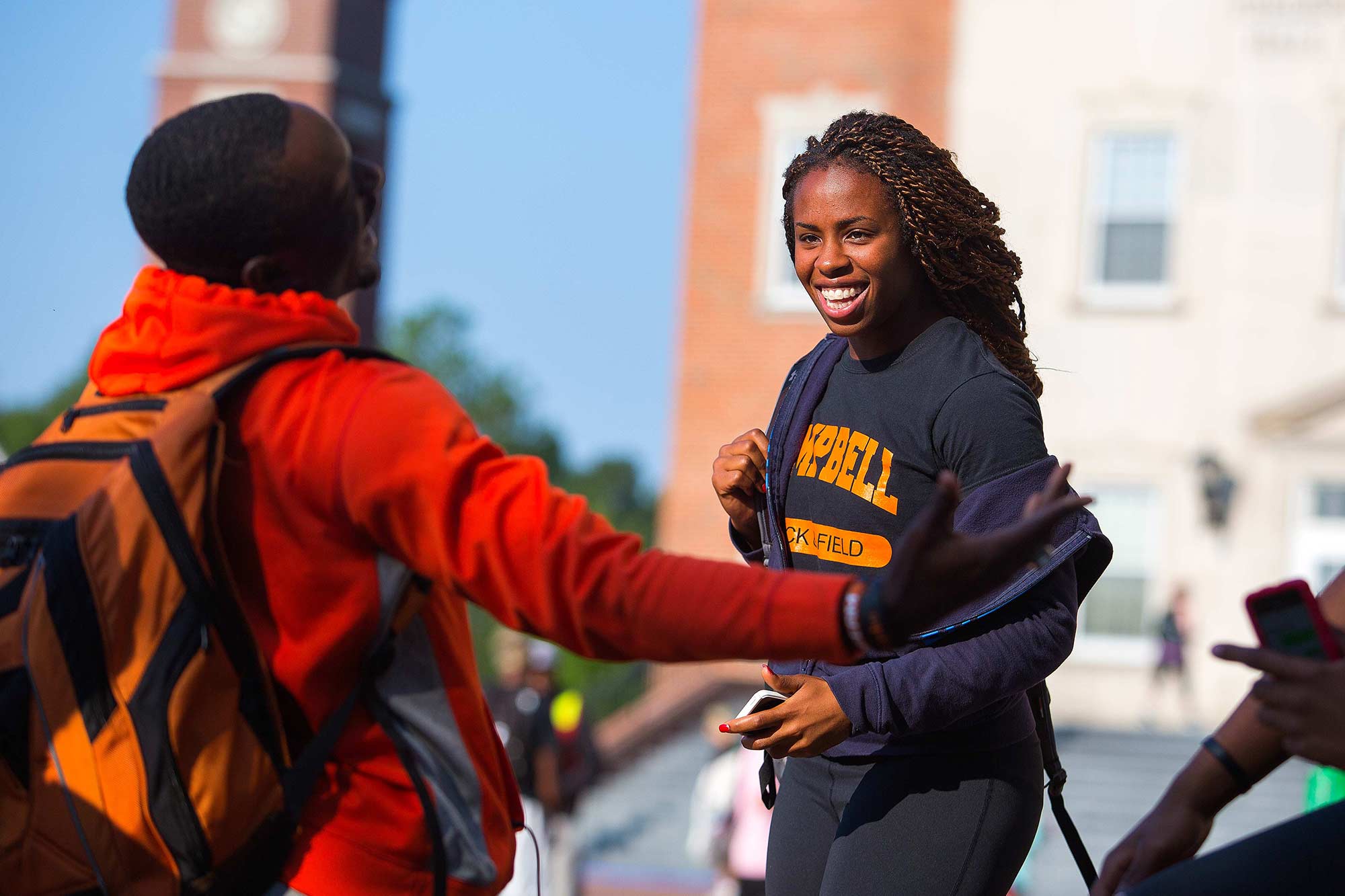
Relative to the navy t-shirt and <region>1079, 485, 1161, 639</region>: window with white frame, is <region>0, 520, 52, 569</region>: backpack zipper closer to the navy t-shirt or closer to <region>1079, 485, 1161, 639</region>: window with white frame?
the navy t-shirt

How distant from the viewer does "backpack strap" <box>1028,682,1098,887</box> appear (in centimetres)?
274

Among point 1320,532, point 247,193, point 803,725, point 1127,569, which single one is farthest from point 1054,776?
point 1320,532

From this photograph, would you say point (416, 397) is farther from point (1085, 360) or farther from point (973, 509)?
point (1085, 360)

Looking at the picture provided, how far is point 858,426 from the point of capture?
279 centimetres

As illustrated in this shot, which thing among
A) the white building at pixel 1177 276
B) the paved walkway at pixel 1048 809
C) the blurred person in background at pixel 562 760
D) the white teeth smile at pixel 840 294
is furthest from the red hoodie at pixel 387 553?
the white building at pixel 1177 276

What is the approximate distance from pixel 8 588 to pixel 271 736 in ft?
1.25

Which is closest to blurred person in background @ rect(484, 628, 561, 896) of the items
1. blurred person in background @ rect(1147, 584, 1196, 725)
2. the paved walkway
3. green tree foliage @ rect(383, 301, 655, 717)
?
the paved walkway

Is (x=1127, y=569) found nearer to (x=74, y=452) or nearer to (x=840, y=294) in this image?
(x=840, y=294)

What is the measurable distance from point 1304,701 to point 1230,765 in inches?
20.6

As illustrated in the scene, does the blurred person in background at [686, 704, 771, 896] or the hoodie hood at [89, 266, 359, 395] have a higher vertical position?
the hoodie hood at [89, 266, 359, 395]

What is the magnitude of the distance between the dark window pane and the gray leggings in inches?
658

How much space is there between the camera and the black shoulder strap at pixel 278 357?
78.9 inches

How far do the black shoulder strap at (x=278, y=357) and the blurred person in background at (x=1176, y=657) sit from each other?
16615 mm

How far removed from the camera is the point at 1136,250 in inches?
731
